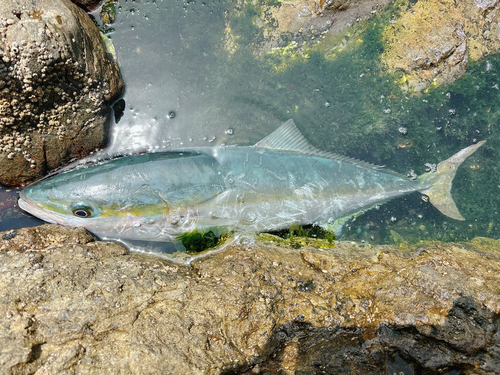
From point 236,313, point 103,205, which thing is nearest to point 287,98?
point 103,205

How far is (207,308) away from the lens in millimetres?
2414


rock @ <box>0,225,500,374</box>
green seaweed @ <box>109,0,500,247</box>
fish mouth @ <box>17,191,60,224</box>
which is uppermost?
green seaweed @ <box>109,0,500,247</box>

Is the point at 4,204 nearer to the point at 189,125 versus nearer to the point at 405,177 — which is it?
the point at 189,125

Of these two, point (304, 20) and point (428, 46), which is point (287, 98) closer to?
point (304, 20)

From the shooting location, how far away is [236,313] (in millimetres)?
2428

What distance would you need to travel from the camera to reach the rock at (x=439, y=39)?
13.0 ft

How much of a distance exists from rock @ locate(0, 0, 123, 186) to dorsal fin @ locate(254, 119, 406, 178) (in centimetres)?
169

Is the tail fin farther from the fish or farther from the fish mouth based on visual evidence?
the fish mouth

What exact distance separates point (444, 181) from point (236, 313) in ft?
8.77

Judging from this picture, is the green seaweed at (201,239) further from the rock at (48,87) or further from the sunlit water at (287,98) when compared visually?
the rock at (48,87)

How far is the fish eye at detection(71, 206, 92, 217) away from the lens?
3.25 metres

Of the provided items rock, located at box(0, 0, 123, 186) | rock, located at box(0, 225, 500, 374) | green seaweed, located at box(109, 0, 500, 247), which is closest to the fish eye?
rock, located at box(0, 225, 500, 374)

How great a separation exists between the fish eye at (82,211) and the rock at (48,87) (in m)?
0.61

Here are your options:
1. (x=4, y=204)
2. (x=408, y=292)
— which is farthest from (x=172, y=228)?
(x=408, y=292)
